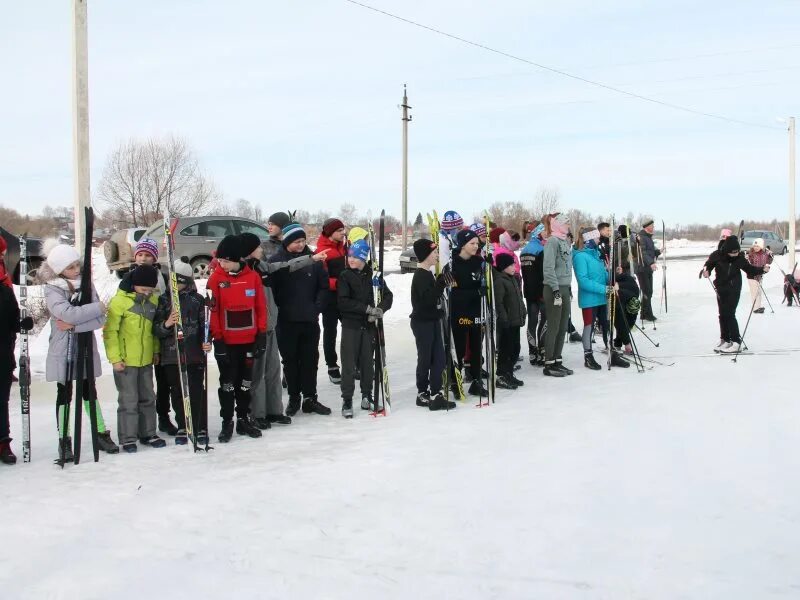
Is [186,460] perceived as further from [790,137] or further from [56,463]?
[790,137]

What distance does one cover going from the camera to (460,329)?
754cm

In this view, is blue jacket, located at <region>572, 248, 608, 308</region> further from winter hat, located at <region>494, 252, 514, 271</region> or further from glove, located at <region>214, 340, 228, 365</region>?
glove, located at <region>214, 340, 228, 365</region>

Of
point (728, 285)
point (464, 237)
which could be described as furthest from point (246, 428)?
point (728, 285)

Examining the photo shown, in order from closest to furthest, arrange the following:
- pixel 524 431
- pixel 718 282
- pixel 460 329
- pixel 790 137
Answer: pixel 524 431
pixel 460 329
pixel 718 282
pixel 790 137

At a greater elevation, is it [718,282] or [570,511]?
[718,282]

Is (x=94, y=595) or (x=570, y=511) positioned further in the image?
(x=570, y=511)

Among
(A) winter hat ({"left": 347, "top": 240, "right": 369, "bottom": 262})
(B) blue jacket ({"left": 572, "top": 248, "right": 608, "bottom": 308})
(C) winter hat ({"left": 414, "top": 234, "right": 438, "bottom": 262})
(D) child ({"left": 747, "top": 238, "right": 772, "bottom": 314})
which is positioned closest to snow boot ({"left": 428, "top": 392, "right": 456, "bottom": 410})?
(C) winter hat ({"left": 414, "top": 234, "right": 438, "bottom": 262})

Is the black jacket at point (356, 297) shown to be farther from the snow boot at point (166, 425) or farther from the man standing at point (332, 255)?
the snow boot at point (166, 425)

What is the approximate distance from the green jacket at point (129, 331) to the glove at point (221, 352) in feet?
1.77

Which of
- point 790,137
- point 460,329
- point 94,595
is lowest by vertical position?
point 94,595

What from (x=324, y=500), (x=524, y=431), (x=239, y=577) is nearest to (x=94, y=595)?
(x=239, y=577)

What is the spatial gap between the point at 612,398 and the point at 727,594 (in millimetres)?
3927

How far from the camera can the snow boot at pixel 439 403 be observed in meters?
6.89

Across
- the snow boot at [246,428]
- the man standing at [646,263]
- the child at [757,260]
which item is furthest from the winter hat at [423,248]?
the child at [757,260]
